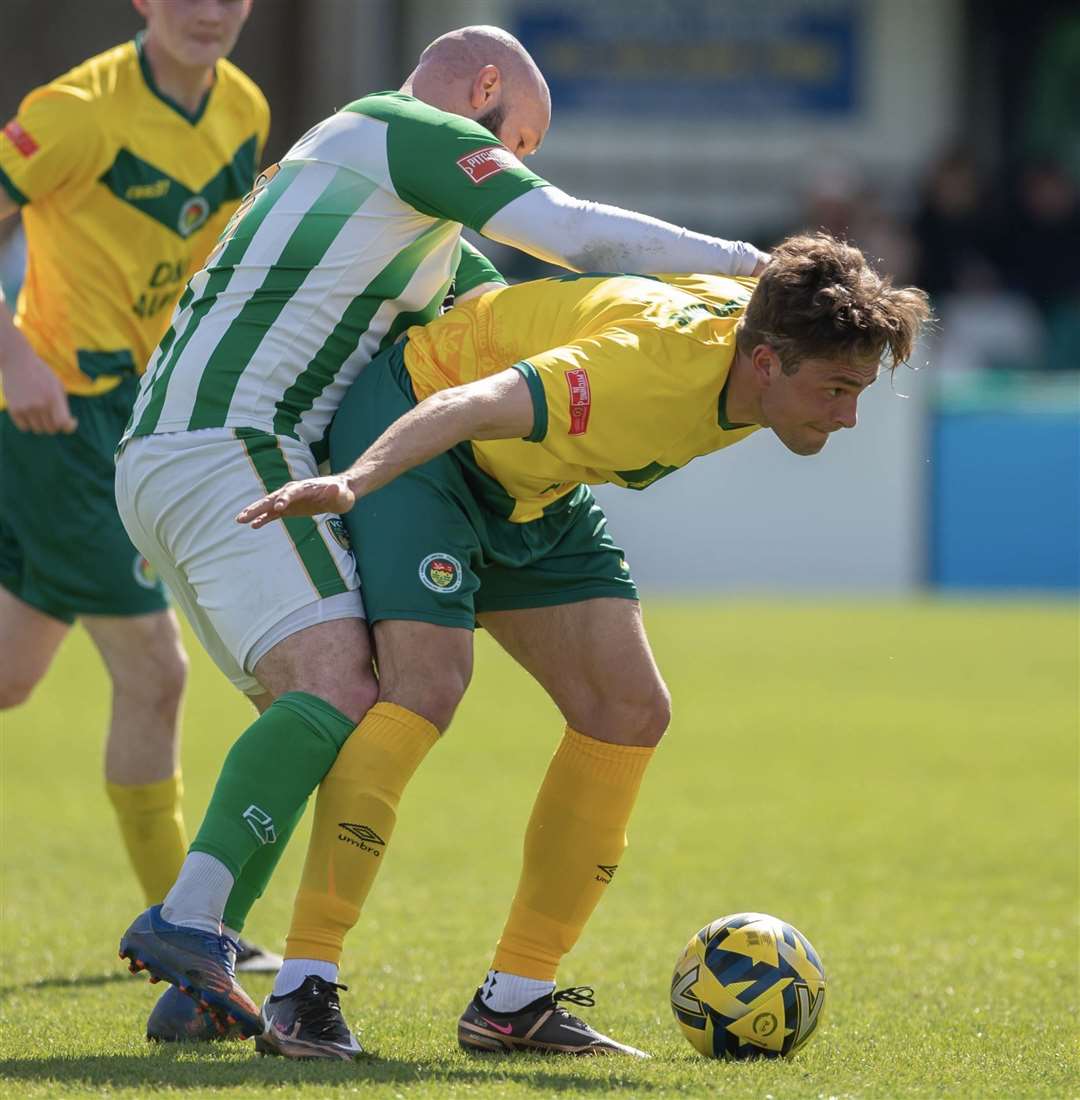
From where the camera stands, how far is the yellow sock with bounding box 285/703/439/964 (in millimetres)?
3930

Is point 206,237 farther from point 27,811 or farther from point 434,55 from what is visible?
point 27,811

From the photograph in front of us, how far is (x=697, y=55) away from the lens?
21.9m

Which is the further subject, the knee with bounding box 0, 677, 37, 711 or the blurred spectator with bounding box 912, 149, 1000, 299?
the blurred spectator with bounding box 912, 149, 1000, 299

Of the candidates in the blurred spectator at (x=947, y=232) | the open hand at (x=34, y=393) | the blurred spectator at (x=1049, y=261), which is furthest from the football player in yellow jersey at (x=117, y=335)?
the blurred spectator at (x=1049, y=261)

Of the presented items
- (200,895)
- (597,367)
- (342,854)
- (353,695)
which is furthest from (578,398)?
(200,895)

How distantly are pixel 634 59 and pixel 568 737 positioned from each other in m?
18.4

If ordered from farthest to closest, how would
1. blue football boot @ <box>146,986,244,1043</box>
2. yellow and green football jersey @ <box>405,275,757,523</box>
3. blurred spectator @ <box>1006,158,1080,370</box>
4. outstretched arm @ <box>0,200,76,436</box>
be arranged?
1. blurred spectator @ <box>1006,158,1080,370</box>
2. outstretched arm @ <box>0,200,76,436</box>
3. blue football boot @ <box>146,986,244,1043</box>
4. yellow and green football jersey @ <box>405,275,757,523</box>

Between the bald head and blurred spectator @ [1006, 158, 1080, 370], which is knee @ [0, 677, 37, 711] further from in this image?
blurred spectator @ [1006, 158, 1080, 370]

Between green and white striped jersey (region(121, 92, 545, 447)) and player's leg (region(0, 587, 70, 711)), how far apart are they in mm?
1423

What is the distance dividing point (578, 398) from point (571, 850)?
108 cm

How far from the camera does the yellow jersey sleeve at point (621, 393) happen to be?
3.84m

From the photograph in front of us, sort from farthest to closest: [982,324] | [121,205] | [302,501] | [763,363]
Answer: [982,324], [121,205], [763,363], [302,501]

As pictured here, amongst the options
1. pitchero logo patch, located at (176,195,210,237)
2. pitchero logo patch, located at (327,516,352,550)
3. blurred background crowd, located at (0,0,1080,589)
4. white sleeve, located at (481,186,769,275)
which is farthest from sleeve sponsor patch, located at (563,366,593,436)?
blurred background crowd, located at (0,0,1080,589)

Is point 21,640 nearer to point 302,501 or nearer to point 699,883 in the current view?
point 302,501
